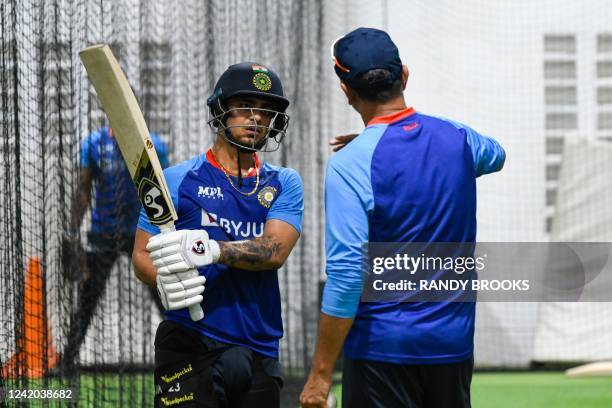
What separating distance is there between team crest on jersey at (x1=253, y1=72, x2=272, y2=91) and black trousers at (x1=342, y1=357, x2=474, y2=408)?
2.97 ft

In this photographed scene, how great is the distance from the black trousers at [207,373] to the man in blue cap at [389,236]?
339mm

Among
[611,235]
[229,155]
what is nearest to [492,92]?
[611,235]

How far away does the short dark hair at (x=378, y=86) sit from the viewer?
2.82 m

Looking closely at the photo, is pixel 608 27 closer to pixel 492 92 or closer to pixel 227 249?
pixel 492 92

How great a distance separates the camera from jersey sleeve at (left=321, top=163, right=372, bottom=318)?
8.82 feet

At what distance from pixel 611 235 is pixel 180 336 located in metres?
5.59

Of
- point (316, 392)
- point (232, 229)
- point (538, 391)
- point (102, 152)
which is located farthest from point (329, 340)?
point (538, 391)

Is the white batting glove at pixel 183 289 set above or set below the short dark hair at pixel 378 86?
below

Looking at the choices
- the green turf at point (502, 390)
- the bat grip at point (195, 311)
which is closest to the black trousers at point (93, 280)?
the green turf at point (502, 390)

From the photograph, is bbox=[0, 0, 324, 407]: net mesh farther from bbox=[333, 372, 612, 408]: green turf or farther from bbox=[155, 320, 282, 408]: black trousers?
bbox=[155, 320, 282, 408]: black trousers

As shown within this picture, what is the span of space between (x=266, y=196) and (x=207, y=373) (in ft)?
1.81

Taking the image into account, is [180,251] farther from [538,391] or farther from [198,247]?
[538,391]

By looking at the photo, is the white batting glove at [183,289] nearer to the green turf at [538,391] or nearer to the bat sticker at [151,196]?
the bat sticker at [151,196]

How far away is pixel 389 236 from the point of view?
2729 mm
